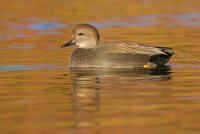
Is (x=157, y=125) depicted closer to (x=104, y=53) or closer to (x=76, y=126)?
(x=76, y=126)

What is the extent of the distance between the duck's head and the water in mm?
537

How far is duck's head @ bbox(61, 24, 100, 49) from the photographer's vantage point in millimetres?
16422

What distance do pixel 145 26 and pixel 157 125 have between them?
15.8 m

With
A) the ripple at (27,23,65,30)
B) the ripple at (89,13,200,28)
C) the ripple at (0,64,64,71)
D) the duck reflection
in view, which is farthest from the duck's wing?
the ripple at (27,23,65,30)

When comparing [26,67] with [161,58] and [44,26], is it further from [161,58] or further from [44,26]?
[44,26]

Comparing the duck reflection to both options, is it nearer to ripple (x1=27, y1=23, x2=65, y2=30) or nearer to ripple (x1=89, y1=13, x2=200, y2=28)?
ripple (x1=27, y1=23, x2=65, y2=30)

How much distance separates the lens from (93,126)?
9422 millimetres

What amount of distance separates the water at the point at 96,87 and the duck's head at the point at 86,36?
1.76ft

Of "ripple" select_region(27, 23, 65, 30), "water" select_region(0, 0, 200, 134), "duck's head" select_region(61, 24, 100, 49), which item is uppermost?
"ripple" select_region(27, 23, 65, 30)

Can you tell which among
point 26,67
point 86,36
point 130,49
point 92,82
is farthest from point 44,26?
point 92,82

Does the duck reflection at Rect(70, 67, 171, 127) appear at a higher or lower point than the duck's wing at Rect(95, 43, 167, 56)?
lower

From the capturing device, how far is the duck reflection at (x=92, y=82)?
33.3 feet

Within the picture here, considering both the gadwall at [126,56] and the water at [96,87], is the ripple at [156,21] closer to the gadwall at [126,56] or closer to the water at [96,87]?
the water at [96,87]

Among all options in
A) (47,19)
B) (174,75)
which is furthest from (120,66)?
(47,19)
